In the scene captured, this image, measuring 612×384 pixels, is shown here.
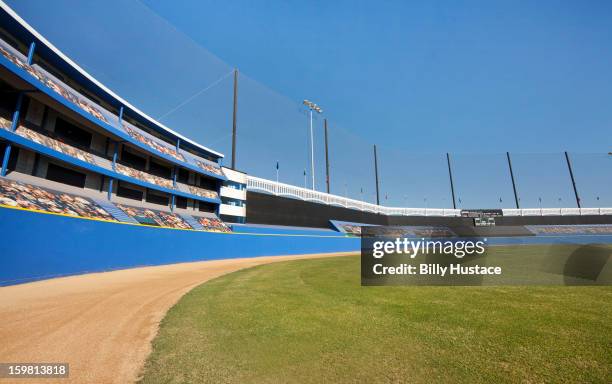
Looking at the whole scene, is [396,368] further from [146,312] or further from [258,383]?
[146,312]

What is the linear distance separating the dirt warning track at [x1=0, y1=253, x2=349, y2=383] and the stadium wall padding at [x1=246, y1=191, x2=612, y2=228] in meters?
24.1

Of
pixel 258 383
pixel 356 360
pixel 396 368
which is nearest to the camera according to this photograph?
pixel 258 383

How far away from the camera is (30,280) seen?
30.5 feet

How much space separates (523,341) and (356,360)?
7.07 ft

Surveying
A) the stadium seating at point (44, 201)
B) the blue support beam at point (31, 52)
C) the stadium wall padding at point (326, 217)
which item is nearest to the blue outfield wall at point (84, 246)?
the stadium seating at point (44, 201)

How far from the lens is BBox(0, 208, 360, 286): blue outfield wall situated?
29.3ft

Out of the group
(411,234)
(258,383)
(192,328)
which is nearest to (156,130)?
(192,328)

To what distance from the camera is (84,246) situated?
38.4 ft

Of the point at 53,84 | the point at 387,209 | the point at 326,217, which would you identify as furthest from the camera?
the point at 387,209

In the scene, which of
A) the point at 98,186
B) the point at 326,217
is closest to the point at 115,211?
the point at 98,186

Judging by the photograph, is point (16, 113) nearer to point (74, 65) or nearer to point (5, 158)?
point (5, 158)

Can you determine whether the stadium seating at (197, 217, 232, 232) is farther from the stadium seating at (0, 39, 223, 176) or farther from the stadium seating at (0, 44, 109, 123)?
the stadium seating at (0, 44, 109, 123)

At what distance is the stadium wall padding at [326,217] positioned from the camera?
106 ft

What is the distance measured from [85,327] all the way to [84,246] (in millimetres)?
9474
